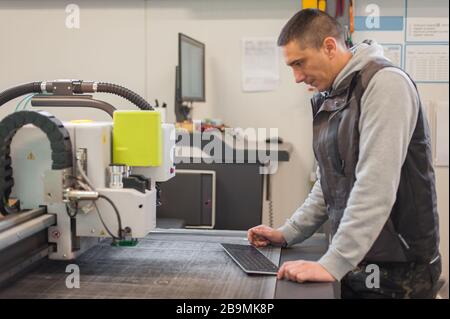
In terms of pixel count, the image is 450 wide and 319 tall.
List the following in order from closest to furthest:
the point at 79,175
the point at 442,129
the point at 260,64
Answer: the point at 79,175, the point at 442,129, the point at 260,64

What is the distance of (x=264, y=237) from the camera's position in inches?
60.4

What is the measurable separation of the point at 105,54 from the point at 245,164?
1.26m

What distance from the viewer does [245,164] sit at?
269 cm

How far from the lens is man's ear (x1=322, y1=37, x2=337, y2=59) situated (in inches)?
54.7

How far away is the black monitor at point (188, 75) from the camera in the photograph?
2.76 metres

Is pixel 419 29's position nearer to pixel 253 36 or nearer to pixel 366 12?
pixel 366 12

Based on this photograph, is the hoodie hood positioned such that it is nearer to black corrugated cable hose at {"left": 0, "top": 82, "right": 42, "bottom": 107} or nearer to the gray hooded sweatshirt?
the gray hooded sweatshirt

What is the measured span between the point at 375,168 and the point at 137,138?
560 mm

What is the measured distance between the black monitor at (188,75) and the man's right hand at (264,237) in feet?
4.52
